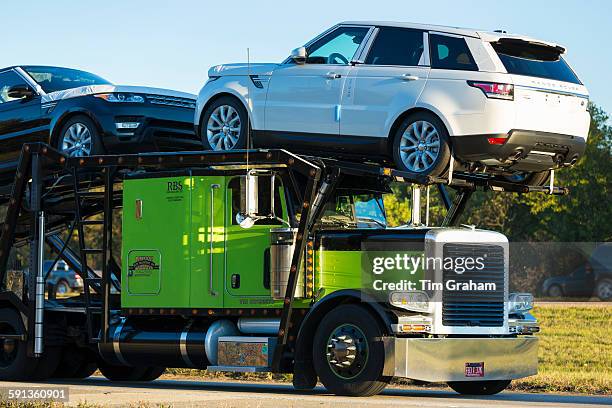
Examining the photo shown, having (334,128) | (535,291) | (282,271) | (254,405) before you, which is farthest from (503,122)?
(535,291)

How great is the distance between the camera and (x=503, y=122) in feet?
43.0

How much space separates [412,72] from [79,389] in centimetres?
523

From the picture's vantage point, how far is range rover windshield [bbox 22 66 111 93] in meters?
17.2

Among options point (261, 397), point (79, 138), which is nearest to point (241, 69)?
point (79, 138)

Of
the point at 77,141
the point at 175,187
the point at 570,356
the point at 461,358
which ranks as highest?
the point at 77,141

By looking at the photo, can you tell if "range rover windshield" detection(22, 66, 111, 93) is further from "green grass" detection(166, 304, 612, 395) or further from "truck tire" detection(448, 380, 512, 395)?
"truck tire" detection(448, 380, 512, 395)

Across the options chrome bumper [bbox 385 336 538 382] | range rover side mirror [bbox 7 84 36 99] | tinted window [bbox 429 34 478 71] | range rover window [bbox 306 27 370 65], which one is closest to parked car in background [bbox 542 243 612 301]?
range rover side mirror [bbox 7 84 36 99]

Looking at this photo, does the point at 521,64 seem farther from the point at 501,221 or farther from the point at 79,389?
the point at 501,221

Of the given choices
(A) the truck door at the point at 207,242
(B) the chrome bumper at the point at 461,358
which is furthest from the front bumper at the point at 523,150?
(A) the truck door at the point at 207,242

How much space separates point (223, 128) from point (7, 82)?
13.4 feet

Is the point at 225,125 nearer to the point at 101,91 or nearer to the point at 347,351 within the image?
the point at 101,91

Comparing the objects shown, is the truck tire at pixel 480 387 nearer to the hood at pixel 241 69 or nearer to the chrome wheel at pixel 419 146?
the chrome wheel at pixel 419 146

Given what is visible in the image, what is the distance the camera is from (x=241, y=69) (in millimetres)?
15008

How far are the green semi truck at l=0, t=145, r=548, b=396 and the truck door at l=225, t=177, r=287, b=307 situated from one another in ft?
0.05
